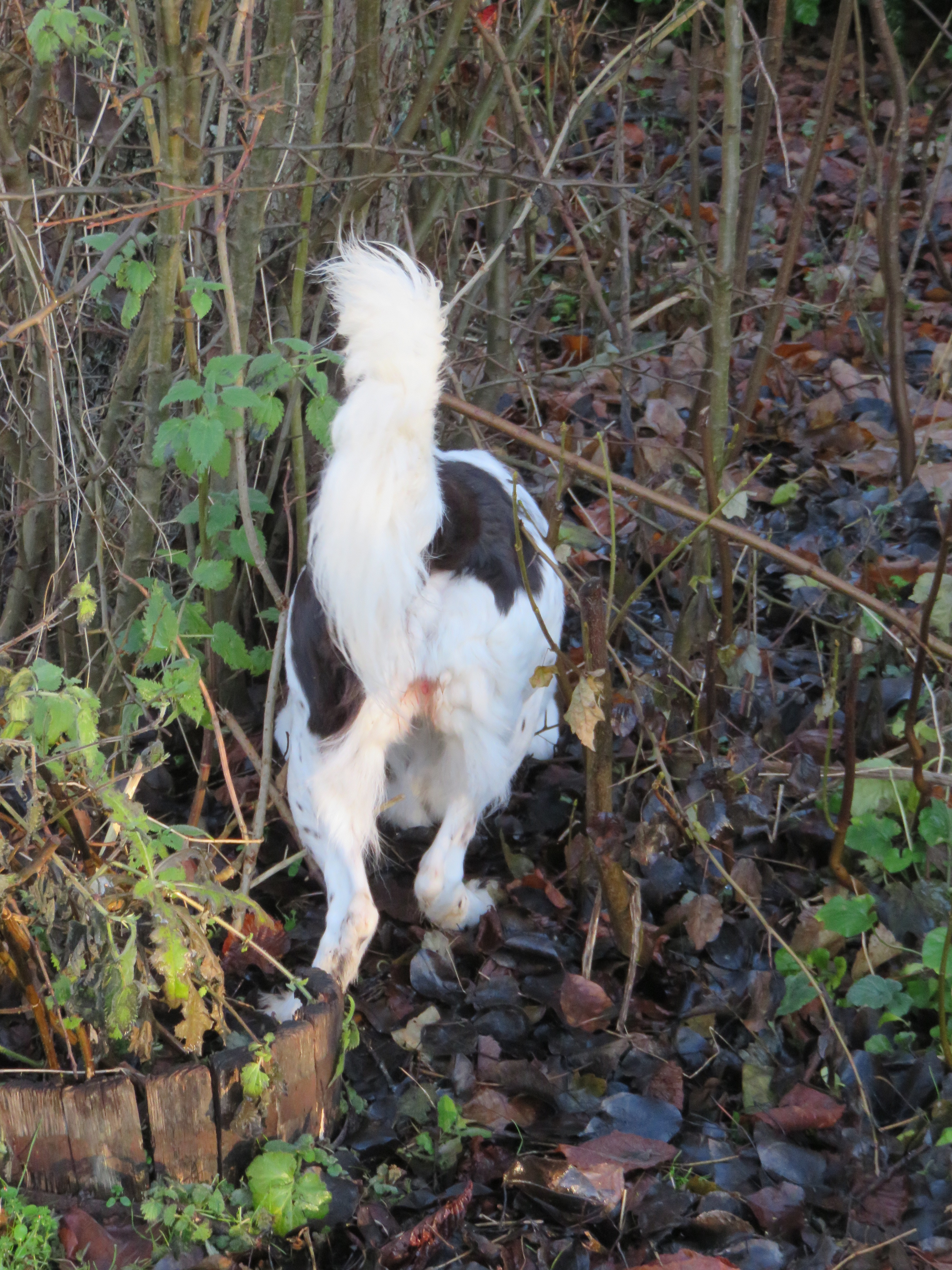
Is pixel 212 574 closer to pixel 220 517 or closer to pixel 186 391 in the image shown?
pixel 220 517

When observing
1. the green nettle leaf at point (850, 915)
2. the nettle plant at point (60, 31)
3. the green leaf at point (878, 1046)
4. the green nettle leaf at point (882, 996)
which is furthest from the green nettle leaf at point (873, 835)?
the nettle plant at point (60, 31)

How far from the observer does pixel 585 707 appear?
7.72ft

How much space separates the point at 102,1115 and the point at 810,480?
11.0 ft

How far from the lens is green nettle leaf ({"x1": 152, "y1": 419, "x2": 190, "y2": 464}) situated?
8.34 ft

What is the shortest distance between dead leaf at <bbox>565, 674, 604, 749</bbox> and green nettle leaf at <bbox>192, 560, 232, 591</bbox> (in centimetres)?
100

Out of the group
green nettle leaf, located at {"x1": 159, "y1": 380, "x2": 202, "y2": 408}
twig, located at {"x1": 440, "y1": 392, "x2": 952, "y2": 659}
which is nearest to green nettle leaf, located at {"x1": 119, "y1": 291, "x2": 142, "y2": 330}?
green nettle leaf, located at {"x1": 159, "y1": 380, "x2": 202, "y2": 408}

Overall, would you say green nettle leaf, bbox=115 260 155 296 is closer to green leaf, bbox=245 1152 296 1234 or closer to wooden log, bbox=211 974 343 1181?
wooden log, bbox=211 974 343 1181

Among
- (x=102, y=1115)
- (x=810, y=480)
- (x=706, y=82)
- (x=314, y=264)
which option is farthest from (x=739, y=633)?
(x=706, y=82)

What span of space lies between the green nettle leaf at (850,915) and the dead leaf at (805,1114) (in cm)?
36

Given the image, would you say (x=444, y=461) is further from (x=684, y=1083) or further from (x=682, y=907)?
(x=684, y=1083)

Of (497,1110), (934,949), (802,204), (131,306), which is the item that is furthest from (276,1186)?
(802,204)

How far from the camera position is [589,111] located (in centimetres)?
393

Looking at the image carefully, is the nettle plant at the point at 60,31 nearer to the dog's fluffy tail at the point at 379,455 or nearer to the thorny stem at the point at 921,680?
the dog's fluffy tail at the point at 379,455

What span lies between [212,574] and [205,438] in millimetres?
558
